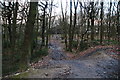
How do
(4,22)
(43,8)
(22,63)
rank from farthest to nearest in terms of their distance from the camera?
A: (43,8)
(4,22)
(22,63)

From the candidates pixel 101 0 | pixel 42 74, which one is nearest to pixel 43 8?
pixel 101 0

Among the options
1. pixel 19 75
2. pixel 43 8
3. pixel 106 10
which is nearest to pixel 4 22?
pixel 43 8

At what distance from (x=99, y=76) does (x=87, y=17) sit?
65.5ft

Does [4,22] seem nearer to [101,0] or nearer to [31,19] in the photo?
[31,19]

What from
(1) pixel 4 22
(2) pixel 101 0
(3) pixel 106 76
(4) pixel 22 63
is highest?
(2) pixel 101 0

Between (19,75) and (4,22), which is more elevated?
(4,22)

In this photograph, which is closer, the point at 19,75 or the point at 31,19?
the point at 19,75

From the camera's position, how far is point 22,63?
888cm

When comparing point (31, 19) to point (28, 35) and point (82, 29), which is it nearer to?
point (28, 35)

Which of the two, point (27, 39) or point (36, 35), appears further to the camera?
point (36, 35)

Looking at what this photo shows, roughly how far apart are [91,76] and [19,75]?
3.46 metres

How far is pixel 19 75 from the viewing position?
7.85 m

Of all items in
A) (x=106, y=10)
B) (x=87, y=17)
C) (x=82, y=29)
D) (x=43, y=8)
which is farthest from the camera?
(x=106, y=10)

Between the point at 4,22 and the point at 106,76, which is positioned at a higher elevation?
the point at 4,22
